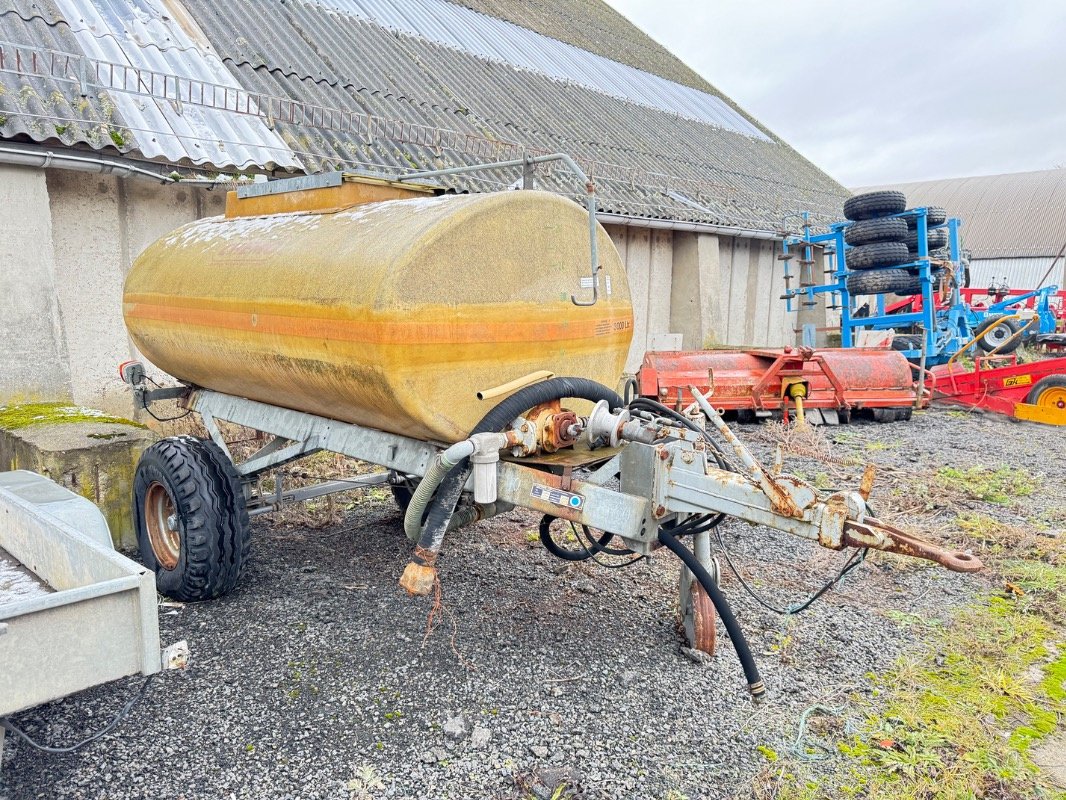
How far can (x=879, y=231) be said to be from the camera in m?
10.3

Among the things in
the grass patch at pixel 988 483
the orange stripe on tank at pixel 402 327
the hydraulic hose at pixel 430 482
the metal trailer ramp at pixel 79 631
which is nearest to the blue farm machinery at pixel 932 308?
the grass patch at pixel 988 483

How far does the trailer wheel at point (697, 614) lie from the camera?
352 centimetres

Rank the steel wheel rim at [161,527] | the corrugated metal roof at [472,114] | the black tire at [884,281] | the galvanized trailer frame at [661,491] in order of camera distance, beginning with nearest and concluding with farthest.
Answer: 1. the galvanized trailer frame at [661,491]
2. the steel wheel rim at [161,527]
3. the corrugated metal roof at [472,114]
4. the black tire at [884,281]

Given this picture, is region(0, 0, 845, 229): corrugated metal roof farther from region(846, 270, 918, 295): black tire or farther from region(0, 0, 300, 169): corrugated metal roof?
region(846, 270, 918, 295): black tire

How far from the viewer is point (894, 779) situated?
2.74 m

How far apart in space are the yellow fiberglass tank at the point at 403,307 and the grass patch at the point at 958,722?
74.0 inches

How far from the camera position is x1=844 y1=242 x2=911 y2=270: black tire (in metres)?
10.2

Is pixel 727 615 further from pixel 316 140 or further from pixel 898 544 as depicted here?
pixel 316 140

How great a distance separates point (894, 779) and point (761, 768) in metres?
0.45

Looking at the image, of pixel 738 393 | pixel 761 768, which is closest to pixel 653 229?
pixel 738 393

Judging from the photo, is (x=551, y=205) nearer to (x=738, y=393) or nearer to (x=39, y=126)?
(x=39, y=126)

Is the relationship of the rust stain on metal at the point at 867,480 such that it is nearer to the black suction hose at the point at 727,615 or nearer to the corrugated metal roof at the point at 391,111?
the black suction hose at the point at 727,615

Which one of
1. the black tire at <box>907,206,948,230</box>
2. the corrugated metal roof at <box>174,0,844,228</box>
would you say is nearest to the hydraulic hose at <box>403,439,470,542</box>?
the corrugated metal roof at <box>174,0,844,228</box>

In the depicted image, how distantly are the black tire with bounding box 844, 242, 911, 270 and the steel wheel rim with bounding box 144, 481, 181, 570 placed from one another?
9.13 meters
